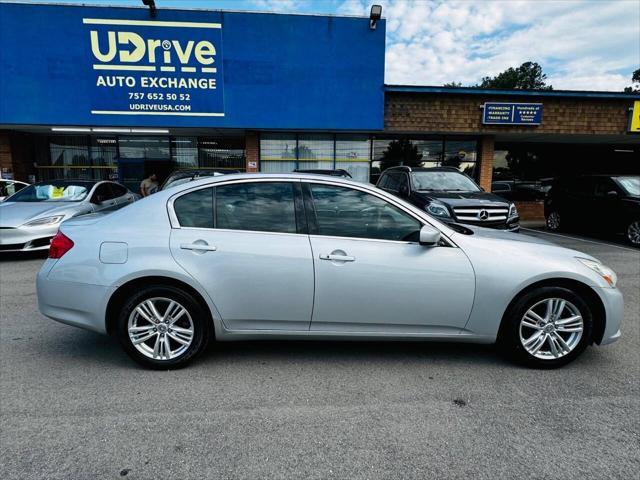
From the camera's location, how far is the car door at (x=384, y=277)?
3215 millimetres

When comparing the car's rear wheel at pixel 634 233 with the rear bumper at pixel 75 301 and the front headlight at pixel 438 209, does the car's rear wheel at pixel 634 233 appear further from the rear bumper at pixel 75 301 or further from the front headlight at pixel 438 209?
the rear bumper at pixel 75 301

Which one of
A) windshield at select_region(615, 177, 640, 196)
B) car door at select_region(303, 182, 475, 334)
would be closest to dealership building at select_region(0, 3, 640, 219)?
windshield at select_region(615, 177, 640, 196)

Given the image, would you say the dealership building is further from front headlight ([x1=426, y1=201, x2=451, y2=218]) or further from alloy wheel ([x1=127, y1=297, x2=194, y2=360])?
alloy wheel ([x1=127, y1=297, x2=194, y2=360])

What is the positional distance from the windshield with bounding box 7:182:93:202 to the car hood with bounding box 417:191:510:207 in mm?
7299

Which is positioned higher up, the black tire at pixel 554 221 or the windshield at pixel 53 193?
the windshield at pixel 53 193

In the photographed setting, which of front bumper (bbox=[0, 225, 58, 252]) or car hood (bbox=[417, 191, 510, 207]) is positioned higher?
car hood (bbox=[417, 191, 510, 207])

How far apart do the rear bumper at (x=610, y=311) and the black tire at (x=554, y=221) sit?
401 inches

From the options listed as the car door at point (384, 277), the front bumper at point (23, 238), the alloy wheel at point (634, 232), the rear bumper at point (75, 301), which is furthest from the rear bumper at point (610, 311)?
the front bumper at point (23, 238)

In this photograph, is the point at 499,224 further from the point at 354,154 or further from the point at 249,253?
the point at 354,154

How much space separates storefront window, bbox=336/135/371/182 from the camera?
15336mm

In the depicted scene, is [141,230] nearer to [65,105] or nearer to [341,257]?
[341,257]

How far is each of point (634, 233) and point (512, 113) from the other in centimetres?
641

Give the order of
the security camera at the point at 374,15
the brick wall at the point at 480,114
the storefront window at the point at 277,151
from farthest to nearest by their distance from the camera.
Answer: the storefront window at the point at 277,151 → the brick wall at the point at 480,114 → the security camera at the point at 374,15

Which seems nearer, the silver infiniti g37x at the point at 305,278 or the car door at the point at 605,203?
the silver infiniti g37x at the point at 305,278
